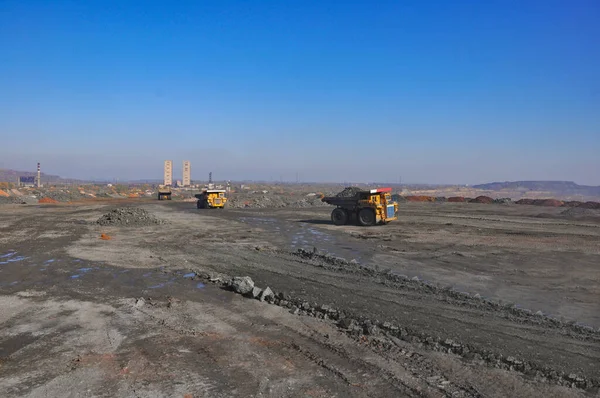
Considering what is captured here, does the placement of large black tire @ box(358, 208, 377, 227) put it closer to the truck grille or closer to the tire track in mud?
the truck grille

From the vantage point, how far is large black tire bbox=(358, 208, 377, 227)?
2331 centimetres

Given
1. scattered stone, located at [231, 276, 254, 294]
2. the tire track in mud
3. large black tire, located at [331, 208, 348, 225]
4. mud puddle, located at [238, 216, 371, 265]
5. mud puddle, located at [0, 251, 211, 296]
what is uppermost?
large black tire, located at [331, 208, 348, 225]

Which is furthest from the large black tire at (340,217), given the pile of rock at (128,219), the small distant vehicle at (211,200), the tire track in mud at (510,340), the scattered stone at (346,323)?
the small distant vehicle at (211,200)

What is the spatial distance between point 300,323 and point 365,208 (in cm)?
1695

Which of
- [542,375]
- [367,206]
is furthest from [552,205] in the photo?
[542,375]

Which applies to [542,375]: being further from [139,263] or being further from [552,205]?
[552,205]

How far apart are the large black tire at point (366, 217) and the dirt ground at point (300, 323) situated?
26.7 ft

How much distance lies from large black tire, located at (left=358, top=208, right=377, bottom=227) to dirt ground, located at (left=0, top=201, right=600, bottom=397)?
8152mm

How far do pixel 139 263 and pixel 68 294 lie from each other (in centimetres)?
370

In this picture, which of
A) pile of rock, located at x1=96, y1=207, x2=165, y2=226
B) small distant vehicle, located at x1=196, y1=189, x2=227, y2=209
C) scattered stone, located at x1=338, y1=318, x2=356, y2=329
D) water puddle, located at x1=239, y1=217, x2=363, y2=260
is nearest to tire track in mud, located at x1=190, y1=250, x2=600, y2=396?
scattered stone, located at x1=338, y1=318, x2=356, y2=329

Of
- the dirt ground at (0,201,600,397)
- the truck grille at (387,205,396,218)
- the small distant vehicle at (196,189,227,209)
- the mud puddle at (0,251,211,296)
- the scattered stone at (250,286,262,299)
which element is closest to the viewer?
the dirt ground at (0,201,600,397)

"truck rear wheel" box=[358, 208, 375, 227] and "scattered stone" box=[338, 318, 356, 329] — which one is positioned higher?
"truck rear wheel" box=[358, 208, 375, 227]

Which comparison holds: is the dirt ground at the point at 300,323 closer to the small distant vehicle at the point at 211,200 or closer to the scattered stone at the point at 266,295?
the scattered stone at the point at 266,295

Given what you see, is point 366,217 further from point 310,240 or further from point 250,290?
point 250,290
